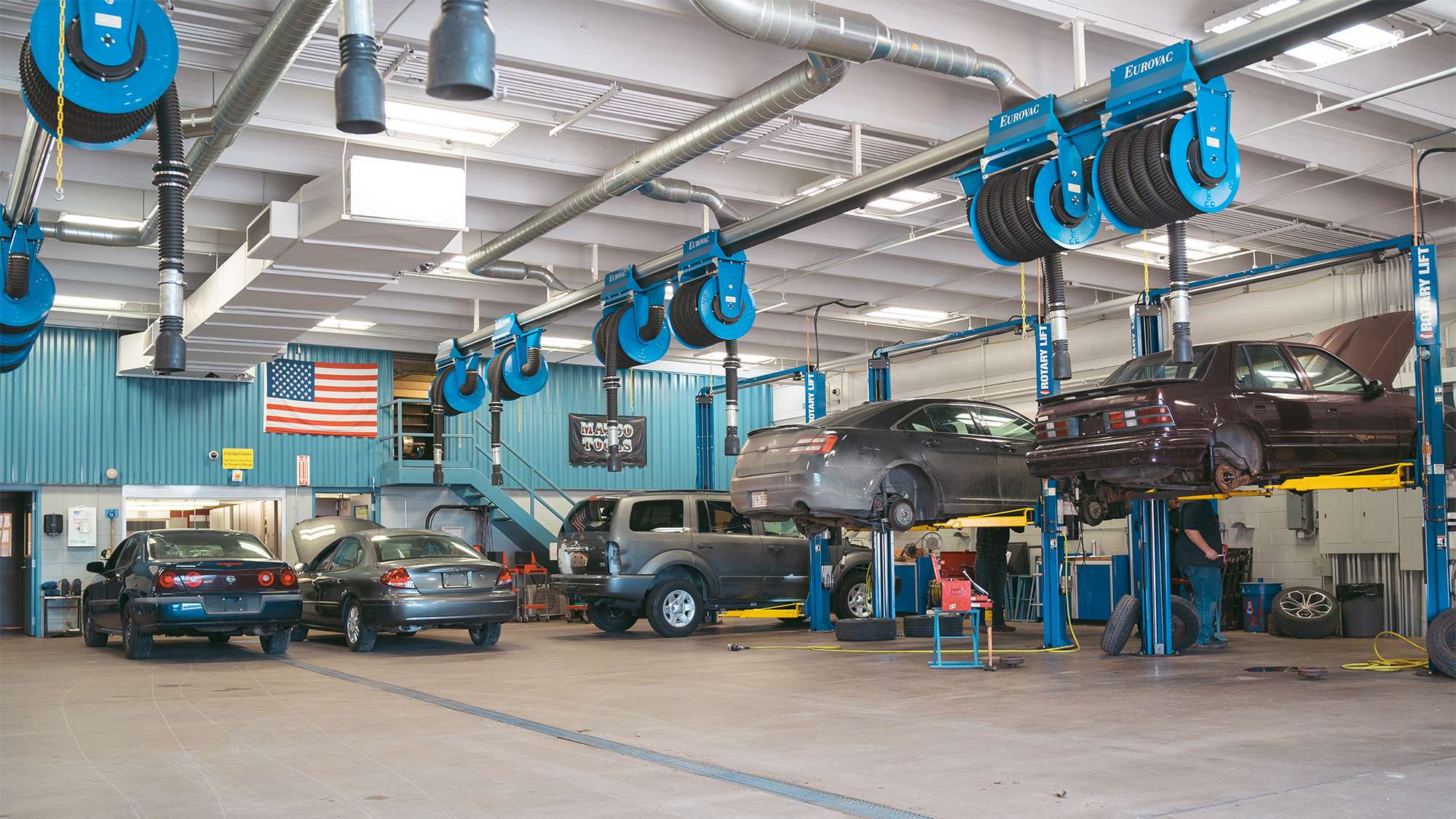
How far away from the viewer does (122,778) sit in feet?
17.0

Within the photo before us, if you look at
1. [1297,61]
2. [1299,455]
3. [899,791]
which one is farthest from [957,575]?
[899,791]

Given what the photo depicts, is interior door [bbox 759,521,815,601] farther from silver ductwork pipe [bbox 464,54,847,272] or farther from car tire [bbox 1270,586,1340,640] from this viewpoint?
car tire [bbox 1270,586,1340,640]

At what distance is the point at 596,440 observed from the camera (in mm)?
21797

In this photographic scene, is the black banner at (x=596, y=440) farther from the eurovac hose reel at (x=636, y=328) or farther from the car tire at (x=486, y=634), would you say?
the eurovac hose reel at (x=636, y=328)

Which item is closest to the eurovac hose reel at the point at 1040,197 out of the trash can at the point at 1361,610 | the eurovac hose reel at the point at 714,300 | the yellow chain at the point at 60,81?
the eurovac hose reel at the point at 714,300

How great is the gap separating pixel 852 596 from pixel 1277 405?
660cm

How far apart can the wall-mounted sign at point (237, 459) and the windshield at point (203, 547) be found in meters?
6.98

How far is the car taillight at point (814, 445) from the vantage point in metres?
10.7

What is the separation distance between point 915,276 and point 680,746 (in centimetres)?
1102

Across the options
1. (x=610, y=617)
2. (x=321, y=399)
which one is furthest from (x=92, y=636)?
(x=321, y=399)

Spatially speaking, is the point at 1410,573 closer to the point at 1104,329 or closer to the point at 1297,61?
the point at 1104,329

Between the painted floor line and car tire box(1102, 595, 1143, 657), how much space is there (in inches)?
217

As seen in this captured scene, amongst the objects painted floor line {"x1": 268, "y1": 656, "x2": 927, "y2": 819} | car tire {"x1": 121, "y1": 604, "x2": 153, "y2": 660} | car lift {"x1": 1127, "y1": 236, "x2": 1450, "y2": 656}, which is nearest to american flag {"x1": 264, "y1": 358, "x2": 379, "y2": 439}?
car tire {"x1": 121, "y1": 604, "x2": 153, "y2": 660}

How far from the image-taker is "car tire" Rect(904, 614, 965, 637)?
1258 cm
